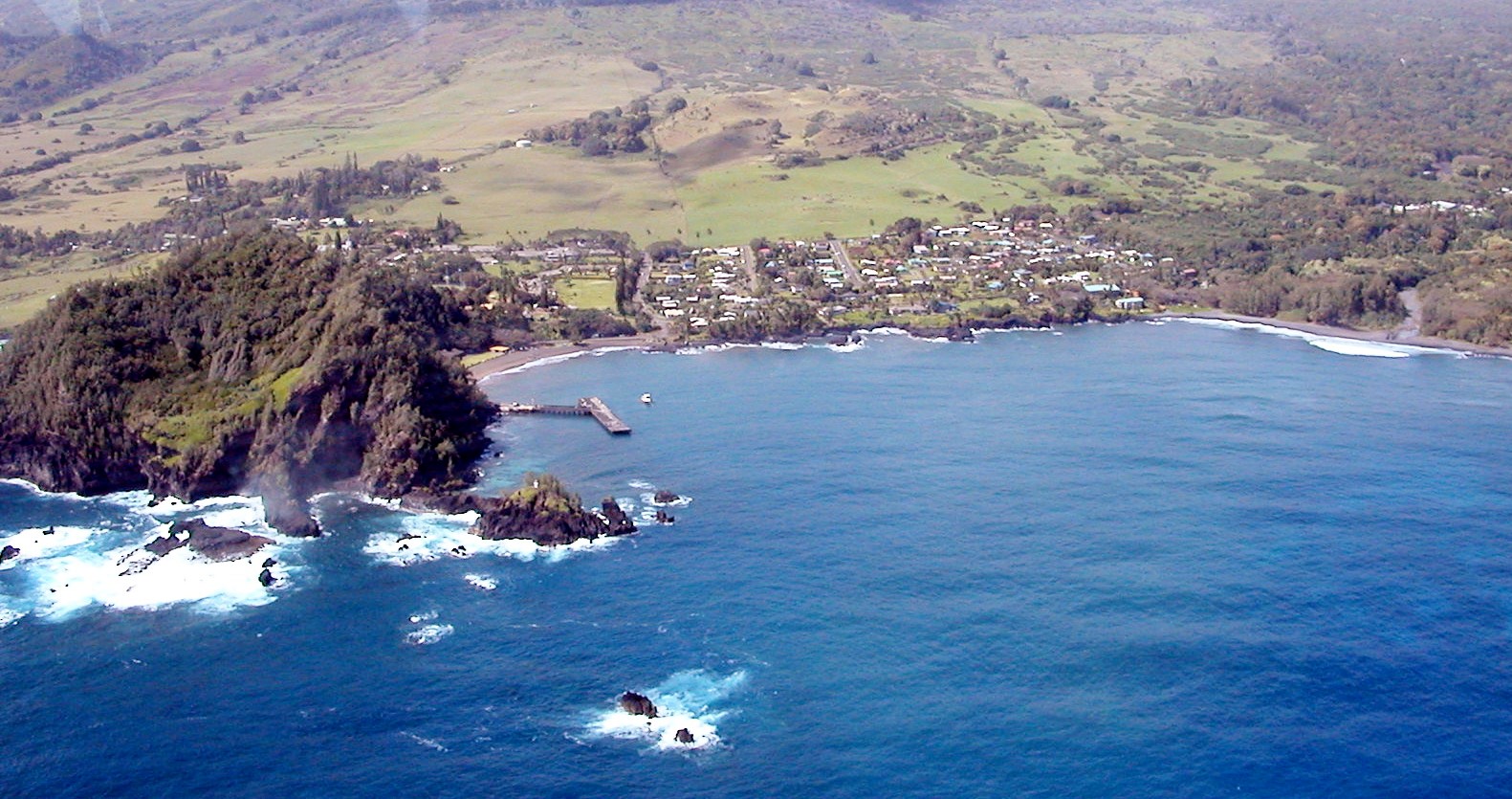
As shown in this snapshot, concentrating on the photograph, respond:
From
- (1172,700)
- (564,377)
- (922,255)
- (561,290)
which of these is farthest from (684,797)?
(922,255)

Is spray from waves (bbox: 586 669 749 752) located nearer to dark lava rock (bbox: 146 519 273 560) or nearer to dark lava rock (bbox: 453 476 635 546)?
dark lava rock (bbox: 453 476 635 546)

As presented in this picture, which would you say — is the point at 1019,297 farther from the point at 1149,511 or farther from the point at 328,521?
the point at 328,521

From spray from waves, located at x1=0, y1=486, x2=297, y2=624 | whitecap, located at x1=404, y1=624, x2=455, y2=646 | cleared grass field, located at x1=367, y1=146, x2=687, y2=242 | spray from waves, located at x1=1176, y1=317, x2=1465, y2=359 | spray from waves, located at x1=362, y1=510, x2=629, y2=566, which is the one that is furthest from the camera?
cleared grass field, located at x1=367, y1=146, x2=687, y2=242

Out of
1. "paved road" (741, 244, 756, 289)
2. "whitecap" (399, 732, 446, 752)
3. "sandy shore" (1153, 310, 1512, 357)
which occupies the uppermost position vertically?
"whitecap" (399, 732, 446, 752)

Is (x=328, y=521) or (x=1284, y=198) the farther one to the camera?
(x=1284, y=198)

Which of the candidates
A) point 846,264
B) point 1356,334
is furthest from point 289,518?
point 1356,334

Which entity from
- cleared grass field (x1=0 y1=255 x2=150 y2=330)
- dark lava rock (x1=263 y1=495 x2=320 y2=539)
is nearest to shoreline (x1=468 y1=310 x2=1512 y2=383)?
dark lava rock (x1=263 y1=495 x2=320 y2=539)

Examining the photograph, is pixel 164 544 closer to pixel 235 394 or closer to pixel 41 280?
pixel 235 394
